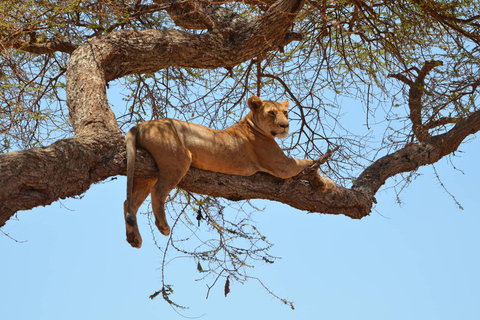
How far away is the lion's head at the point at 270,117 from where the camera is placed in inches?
232

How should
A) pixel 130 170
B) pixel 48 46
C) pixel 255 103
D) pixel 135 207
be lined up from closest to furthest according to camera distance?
pixel 130 170
pixel 135 207
pixel 255 103
pixel 48 46

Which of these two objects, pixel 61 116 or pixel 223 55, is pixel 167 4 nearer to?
pixel 223 55

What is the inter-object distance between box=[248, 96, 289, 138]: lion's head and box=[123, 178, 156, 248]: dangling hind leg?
1.21m

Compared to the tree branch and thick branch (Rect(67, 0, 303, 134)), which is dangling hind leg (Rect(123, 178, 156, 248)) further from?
the tree branch

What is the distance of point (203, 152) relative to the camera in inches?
213

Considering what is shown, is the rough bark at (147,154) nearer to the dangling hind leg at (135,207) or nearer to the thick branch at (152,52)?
the thick branch at (152,52)

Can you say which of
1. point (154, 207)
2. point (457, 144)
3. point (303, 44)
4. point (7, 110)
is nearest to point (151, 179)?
point (154, 207)

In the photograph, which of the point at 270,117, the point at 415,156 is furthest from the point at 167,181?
the point at 415,156

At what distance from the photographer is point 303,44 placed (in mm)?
7688

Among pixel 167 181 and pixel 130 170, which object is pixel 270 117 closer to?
pixel 167 181

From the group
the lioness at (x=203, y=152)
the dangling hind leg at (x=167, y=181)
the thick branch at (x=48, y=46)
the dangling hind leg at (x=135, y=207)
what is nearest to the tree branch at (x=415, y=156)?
the lioness at (x=203, y=152)

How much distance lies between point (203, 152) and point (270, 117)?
873 mm

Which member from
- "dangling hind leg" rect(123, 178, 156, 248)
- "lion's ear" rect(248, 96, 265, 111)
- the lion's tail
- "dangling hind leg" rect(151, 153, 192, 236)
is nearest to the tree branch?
"lion's ear" rect(248, 96, 265, 111)

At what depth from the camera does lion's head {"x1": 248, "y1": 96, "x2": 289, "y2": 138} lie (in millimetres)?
5891
